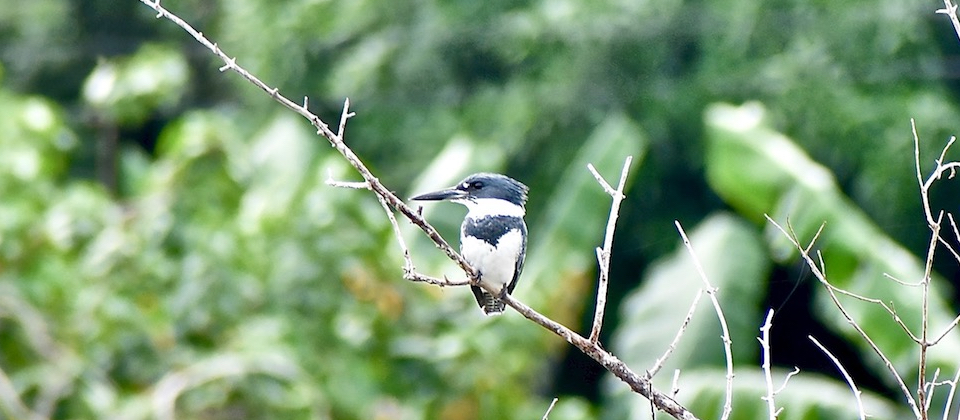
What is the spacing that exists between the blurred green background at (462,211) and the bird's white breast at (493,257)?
3.03 m

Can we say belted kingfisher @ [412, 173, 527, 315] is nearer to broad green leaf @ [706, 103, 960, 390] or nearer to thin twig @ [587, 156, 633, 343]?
thin twig @ [587, 156, 633, 343]

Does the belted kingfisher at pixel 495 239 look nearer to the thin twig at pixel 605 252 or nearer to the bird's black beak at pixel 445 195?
the bird's black beak at pixel 445 195

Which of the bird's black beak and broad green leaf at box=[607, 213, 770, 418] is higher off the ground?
broad green leaf at box=[607, 213, 770, 418]

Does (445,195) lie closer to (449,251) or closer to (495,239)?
(495,239)

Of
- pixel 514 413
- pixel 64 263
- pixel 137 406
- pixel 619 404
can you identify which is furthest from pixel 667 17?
pixel 137 406

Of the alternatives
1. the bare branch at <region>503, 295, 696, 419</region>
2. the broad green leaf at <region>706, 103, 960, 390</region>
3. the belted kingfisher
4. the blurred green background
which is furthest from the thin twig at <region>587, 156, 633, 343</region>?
the blurred green background

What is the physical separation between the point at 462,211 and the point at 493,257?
4.50 meters

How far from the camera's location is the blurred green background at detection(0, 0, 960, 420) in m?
6.75

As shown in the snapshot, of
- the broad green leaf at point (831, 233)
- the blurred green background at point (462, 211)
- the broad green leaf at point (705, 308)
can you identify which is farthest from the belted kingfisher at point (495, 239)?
the broad green leaf at point (705, 308)

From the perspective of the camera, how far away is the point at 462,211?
7.96 metres

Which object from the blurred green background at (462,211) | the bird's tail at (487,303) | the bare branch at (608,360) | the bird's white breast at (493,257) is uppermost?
→ the blurred green background at (462,211)

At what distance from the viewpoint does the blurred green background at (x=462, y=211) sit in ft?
22.1

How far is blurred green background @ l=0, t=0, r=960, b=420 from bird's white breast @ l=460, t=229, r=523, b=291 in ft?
9.92

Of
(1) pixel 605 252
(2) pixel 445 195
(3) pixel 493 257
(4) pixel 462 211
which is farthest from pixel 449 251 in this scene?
(4) pixel 462 211
